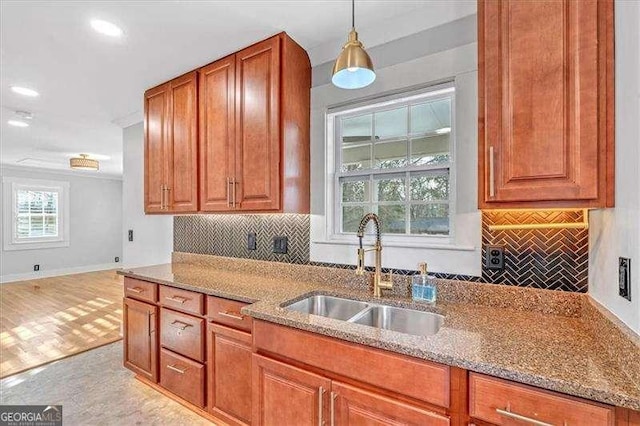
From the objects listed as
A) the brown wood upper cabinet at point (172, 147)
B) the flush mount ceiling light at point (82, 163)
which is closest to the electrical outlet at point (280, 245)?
the brown wood upper cabinet at point (172, 147)

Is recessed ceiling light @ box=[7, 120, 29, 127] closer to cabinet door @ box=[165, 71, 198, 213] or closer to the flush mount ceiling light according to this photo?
the flush mount ceiling light

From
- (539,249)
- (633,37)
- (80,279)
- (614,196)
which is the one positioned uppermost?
(633,37)

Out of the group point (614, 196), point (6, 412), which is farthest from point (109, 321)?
point (614, 196)

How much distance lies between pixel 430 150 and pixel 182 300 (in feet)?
5.96

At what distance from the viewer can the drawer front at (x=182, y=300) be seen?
1926 mm

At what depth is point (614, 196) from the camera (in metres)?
1.04

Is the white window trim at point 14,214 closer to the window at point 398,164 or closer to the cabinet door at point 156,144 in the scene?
the cabinet door at point 156,144

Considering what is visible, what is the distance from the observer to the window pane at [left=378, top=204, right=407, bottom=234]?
1938 millimetres

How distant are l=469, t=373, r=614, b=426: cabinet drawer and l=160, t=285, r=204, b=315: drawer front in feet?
5.05

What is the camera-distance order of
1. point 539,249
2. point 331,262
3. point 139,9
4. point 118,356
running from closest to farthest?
point 539,249, point 139,9, point 331,262, point 118,356

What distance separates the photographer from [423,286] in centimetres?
162

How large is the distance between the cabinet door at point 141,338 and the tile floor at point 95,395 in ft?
0.51

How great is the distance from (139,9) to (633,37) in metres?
2.17

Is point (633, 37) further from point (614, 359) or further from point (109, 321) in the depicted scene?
point (109, 321)
